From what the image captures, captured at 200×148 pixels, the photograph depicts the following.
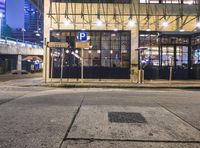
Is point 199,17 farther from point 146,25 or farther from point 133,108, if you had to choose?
point 133,108

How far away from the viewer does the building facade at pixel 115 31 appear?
3002 cm

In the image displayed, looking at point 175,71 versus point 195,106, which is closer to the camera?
point 195,106

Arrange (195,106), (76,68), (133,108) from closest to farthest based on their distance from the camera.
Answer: (133,108) → (195,106) → (76,68)

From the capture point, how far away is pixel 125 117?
10047 mm

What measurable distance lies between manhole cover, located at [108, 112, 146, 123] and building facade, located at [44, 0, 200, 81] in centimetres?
1942

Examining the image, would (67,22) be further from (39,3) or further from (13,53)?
(13,53)

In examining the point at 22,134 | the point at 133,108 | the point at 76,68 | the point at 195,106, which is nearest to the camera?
the point at 22,134

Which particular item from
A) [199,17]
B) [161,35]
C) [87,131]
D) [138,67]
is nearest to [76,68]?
[138,67]

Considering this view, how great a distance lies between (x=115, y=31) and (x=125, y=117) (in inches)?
813

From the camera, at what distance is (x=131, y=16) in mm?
29984

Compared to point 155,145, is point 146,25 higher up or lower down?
higher up

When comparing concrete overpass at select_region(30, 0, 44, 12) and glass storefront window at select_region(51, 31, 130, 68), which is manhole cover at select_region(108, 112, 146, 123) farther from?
concrete overpass at select_region(30, 0, 44, 12)

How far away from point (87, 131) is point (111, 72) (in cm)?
2200

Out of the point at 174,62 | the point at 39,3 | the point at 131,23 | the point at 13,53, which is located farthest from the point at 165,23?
the point at 13,53
